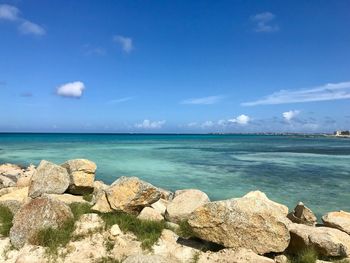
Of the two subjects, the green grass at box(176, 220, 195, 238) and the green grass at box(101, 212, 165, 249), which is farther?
the green grass at box(176, 220, 195, 238)

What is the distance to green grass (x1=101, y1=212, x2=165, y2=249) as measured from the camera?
9.73 meters

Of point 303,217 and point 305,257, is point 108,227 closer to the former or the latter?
point 305,257

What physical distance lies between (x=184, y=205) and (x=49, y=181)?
554cm

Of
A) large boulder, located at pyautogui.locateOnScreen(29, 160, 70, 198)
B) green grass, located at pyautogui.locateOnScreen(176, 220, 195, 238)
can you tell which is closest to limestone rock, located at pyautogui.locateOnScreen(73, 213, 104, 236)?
green grass, located at pyautogui.locateOnScreen(176, 220, 195, 238)

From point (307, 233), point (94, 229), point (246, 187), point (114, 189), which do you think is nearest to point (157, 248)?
point (94, 229)

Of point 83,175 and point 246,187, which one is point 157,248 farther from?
point 246,187

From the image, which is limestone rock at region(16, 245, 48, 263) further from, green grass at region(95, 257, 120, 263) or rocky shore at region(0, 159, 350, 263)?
green grass at region(95, 257, 120, 263)

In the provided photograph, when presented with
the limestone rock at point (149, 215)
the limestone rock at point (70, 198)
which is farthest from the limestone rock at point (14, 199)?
the limestone rock at point (149, 215)

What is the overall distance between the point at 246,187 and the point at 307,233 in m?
16.1

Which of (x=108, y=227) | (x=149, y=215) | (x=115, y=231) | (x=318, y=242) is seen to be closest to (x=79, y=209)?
(x=108, y=227)

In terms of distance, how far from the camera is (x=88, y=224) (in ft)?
34.0

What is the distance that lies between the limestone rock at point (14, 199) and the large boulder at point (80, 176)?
179cm

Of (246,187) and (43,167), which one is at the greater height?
(43,167)

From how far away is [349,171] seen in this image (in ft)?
114
